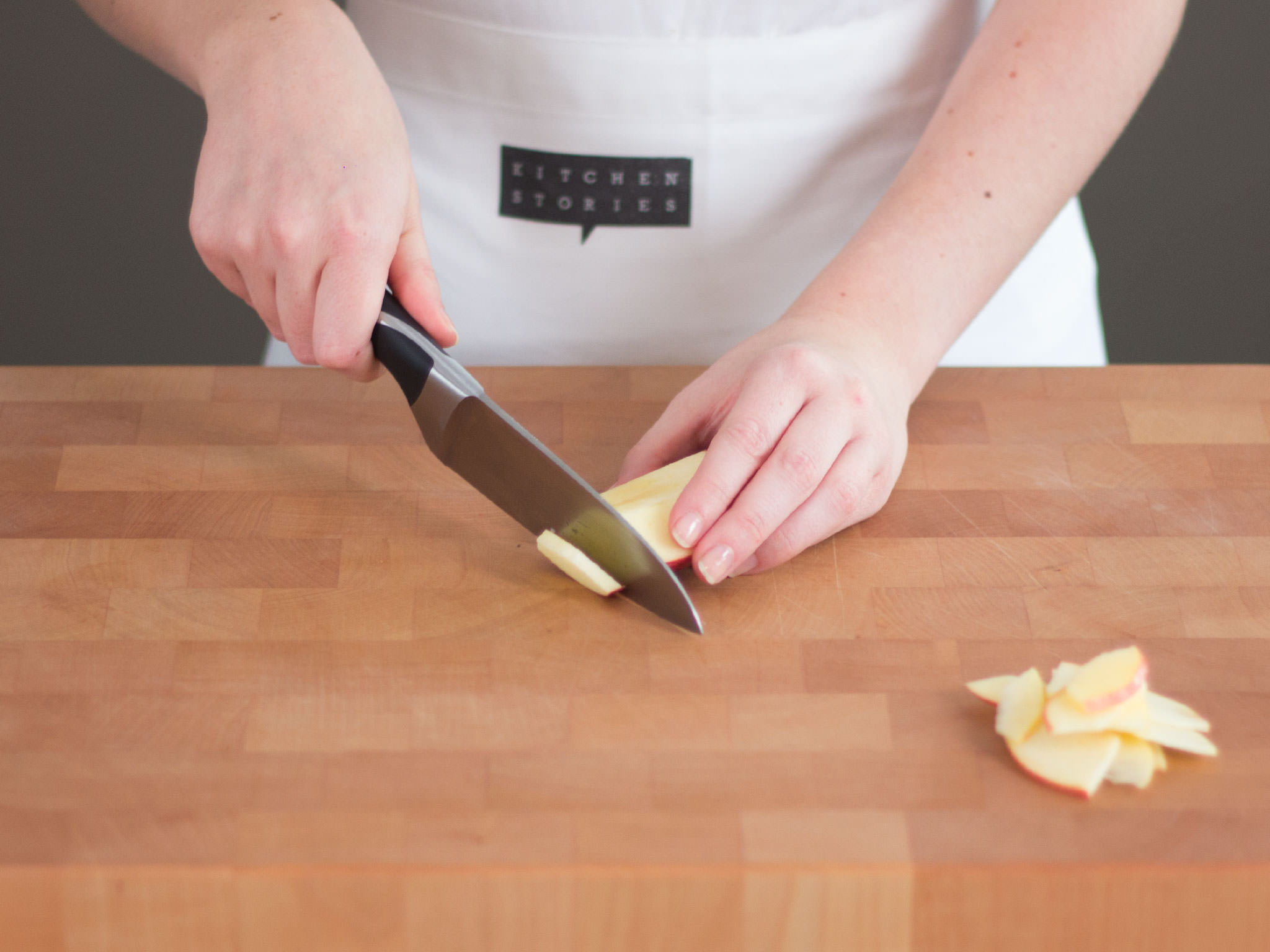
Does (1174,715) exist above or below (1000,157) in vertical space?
below

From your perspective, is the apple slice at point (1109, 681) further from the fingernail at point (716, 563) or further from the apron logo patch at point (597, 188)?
the apron logo patch at point (597, 188)

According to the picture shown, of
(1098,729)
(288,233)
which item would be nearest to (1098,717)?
(1098,729)

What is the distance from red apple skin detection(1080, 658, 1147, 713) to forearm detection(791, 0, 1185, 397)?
1.23 feet

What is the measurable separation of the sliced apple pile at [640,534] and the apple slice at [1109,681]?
29 cm

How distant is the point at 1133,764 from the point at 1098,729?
0.11 feet

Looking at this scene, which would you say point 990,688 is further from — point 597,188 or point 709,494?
point 597,188

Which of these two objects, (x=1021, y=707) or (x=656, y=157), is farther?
(x=656, y=157)

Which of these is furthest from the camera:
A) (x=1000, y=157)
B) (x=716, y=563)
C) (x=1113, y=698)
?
(x=1000, y=157)

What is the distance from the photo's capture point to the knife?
867 millimetres

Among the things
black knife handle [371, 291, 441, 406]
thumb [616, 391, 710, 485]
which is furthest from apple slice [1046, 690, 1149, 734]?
black knife handle [371, 291, 441, 406]

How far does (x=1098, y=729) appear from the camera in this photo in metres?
0.76

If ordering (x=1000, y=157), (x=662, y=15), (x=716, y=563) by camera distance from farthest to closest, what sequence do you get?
(x=662, y=15) → (x=1000, y=157) → (x=716, y=563)

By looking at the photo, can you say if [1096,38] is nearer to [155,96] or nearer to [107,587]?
[107,587]

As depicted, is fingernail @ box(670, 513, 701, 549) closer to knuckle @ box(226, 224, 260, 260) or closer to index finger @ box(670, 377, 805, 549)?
index finger @ box(670, 377, 805, 549)
